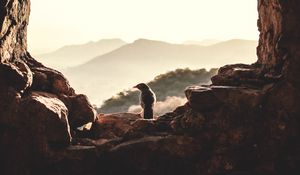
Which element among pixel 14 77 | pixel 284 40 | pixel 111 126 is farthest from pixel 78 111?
pixel 284 40

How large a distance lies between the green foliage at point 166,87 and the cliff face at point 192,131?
34079 millimetres

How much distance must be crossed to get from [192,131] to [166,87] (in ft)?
144

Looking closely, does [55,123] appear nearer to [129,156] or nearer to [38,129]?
[38,129]

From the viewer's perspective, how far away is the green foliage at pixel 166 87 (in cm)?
5388

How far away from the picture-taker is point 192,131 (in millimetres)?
17266

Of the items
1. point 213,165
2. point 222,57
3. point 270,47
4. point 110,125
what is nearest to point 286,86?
point 270,47

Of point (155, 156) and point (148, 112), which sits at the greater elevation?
point (148, 112)

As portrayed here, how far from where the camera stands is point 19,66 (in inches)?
707

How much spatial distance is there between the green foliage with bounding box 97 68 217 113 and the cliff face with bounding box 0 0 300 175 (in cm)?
3408

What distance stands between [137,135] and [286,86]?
18.1 ft

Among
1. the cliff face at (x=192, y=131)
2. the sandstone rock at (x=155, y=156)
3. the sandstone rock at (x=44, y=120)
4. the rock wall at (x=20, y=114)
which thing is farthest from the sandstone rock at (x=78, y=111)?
the sandstone rock at (x=155, y=156)

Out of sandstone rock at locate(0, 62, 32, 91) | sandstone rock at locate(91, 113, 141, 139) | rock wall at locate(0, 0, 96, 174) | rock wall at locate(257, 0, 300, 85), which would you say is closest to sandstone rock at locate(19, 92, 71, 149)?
rock wall at locate(0, 0, 96, 174)

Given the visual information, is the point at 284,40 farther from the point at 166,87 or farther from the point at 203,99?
the point at 166,87

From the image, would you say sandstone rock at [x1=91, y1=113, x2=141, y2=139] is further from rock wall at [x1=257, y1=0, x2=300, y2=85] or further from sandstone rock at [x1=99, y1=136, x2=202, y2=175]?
rock wall at [x1=257, y1=0, x2=300, y2=85]
